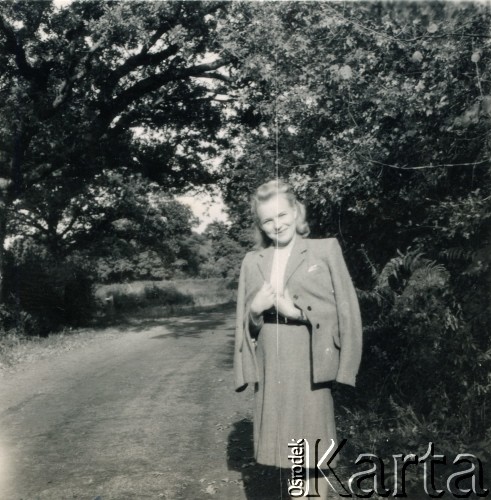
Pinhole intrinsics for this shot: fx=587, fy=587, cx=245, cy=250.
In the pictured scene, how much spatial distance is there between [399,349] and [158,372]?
6.24 metres

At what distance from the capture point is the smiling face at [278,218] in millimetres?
3264

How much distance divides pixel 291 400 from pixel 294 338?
1.09ft

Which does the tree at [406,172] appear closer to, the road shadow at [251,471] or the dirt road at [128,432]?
the road shadow at [251,471]

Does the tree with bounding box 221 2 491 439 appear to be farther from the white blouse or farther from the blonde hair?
the white blouse

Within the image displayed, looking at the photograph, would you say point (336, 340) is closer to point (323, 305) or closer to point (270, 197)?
point (323, 305)

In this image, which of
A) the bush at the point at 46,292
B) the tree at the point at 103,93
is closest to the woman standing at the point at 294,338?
the tree at the point at 103,93

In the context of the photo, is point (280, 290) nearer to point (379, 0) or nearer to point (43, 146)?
point (379, 0)

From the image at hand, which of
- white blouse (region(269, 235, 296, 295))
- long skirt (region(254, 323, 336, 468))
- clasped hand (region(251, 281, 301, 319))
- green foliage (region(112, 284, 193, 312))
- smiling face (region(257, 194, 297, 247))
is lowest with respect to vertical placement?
green foliage (region(112, 284, 193, 312))

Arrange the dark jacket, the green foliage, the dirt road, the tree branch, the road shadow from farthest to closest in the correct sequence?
the green foliage → the tree branch → the dirt road → the road shadow → the dark jacket

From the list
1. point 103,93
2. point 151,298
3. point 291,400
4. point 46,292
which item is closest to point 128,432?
point 291,400

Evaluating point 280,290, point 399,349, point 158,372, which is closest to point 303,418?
point 280,290

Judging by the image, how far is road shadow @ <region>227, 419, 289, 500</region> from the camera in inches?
174

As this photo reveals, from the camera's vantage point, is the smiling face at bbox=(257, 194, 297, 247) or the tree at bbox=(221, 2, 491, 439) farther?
the tree at bbox=(221, 2, 491, 439)

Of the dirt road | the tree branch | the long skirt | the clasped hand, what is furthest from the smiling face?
the tree branch
